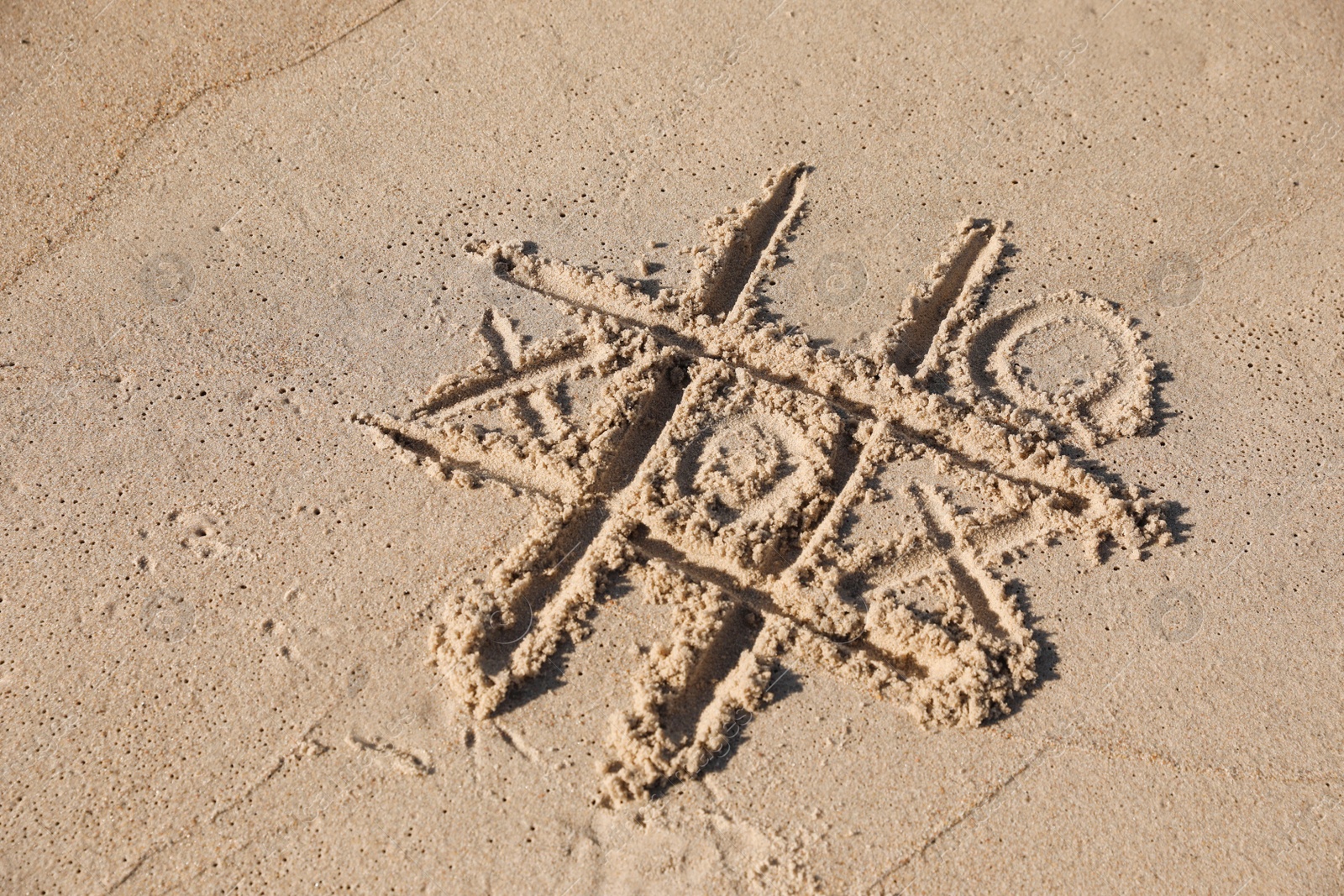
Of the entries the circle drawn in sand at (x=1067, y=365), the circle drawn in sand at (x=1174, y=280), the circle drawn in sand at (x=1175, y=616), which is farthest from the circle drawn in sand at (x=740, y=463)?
the circle drawn in sand at (x=1174, y=280)

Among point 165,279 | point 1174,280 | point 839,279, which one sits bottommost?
point 165,279

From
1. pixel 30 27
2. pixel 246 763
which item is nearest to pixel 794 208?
pixel 246 763

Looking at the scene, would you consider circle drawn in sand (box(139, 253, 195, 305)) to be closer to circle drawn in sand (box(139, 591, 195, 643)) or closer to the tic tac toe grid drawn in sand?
the tic tac toe grid drawn in sand

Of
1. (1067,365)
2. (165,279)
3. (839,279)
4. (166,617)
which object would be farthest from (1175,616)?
(165,279)

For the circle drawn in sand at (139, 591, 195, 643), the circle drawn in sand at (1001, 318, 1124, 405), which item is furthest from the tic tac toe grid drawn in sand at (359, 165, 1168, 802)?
the circle drawn in sand at (139, 591, 195, 643)

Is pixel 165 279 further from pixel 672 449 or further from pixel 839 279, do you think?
pixel 839 279

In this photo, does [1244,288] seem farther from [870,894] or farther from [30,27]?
[30,27]
